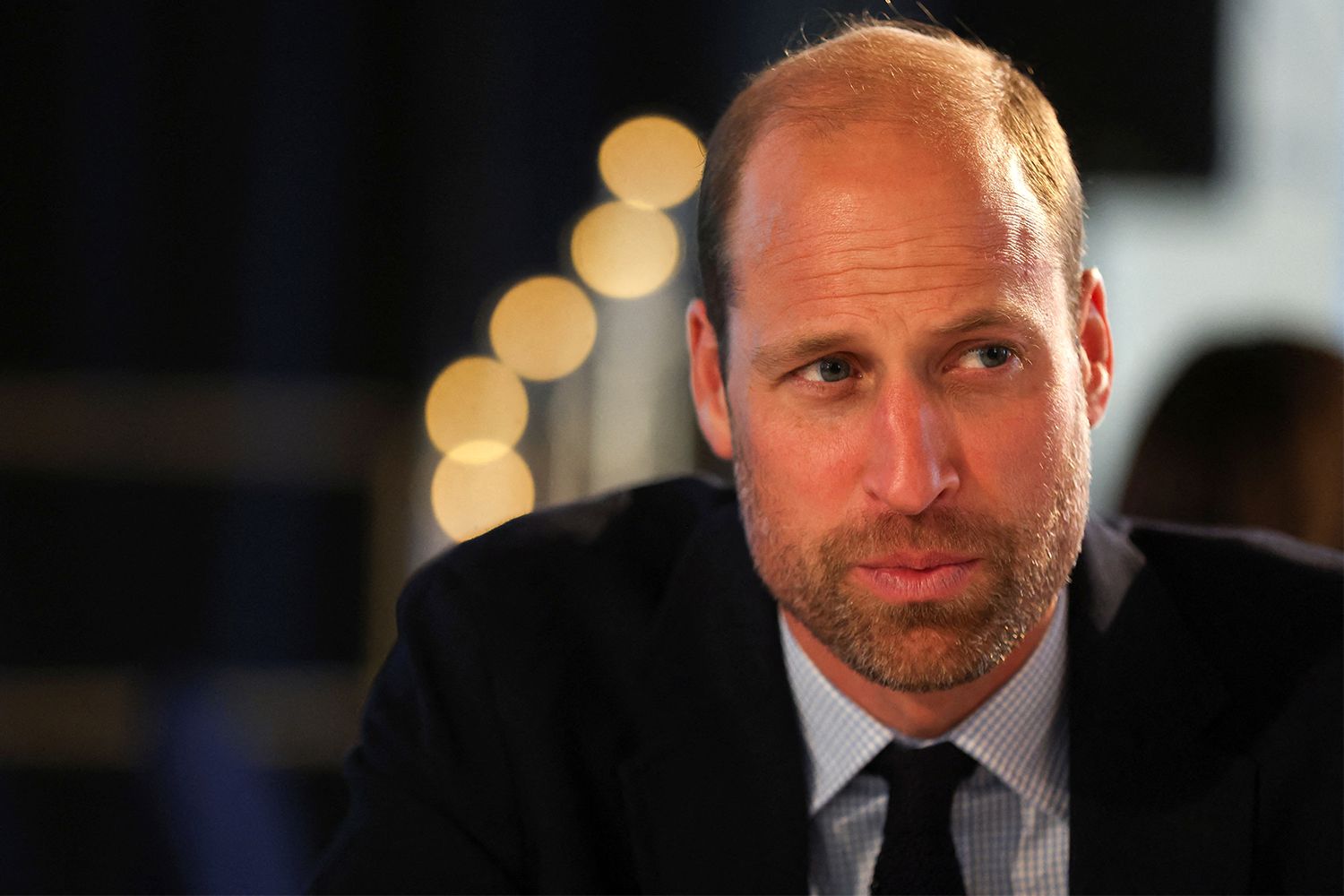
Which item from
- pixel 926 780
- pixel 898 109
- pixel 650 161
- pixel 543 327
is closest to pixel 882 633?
pixel 926 780

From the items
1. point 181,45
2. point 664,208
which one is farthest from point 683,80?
point 181,45

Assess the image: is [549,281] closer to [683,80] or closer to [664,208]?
[664,208]

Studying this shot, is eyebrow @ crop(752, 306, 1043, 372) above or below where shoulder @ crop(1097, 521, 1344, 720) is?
above

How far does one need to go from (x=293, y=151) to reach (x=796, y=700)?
3133mm

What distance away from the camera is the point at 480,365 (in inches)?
163

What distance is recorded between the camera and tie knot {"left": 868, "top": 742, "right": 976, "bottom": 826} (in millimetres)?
1371

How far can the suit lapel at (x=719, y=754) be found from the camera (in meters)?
1.39

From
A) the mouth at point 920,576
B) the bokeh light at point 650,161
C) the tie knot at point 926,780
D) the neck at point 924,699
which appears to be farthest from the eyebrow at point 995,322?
the bokeh light at point 650,161

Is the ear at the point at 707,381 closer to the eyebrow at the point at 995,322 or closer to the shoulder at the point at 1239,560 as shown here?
the eyebrow at the point at 995,322

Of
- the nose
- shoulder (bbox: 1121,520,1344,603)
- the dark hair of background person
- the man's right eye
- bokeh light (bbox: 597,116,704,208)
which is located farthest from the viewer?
bokeh light (bbox: 597,116,704,208)

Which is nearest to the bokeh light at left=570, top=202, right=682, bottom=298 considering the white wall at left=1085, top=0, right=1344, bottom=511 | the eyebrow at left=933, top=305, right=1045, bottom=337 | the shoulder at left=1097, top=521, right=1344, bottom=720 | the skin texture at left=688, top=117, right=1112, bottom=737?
the white wall at left=1085, top=0, right=1344, bottom=511

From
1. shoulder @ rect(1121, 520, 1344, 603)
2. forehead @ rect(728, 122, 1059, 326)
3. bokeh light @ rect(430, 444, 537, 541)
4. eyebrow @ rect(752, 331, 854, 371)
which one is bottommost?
bokeh light @ rect(430, 444, 537, 541)

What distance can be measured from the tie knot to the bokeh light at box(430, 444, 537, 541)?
269cm

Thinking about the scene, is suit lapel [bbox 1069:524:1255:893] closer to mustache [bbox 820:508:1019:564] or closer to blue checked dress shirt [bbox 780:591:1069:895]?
blue checked dress shirt [bbox 780:591:1069:895]
